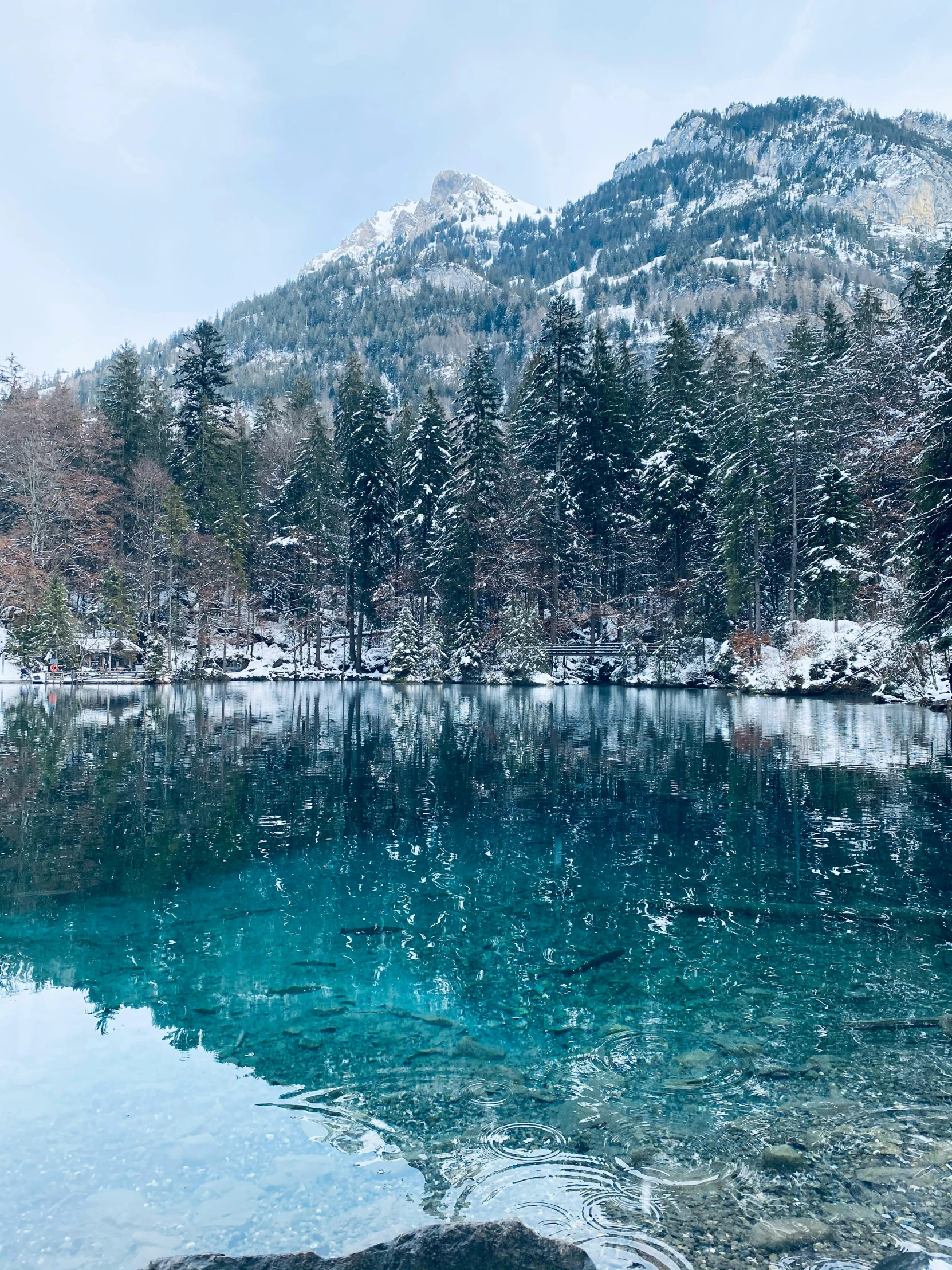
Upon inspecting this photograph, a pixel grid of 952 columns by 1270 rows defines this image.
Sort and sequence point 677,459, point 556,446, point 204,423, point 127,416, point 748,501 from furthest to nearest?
1. point 127,416
2. point 204,423
3. point 556,446
4. point 677,459
5. point 748,501

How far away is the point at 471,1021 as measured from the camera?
6867 millimetres

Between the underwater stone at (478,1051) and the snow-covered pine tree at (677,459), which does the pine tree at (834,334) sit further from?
the underwater stone at (478,1051)

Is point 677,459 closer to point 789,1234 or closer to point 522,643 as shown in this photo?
point 522,643

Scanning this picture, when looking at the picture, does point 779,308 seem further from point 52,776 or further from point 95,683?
point 52,776

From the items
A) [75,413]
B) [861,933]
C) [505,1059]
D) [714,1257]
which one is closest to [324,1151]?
[505,1059]

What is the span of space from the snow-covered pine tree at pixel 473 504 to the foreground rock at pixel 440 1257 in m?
51.2

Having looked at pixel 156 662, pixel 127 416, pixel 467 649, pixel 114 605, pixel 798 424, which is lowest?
pixel 156 662

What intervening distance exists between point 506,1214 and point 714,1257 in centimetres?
111

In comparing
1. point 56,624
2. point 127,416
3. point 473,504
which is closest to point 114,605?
point 56,624

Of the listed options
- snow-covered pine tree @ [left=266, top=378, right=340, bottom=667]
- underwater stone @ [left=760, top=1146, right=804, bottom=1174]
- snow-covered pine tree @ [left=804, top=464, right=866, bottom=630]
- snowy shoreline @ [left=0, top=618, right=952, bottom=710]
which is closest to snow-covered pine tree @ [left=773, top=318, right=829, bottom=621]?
snow-covered pine tree @ [left=804, top=464, right=866, bottom=630]

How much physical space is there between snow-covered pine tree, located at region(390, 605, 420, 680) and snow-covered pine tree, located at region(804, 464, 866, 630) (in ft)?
91.9

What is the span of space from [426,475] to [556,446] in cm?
1019

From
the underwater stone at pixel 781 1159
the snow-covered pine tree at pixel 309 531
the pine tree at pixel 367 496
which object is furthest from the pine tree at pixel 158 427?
the underwater stone at pixel 781 1159

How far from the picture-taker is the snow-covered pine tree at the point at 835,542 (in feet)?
148
